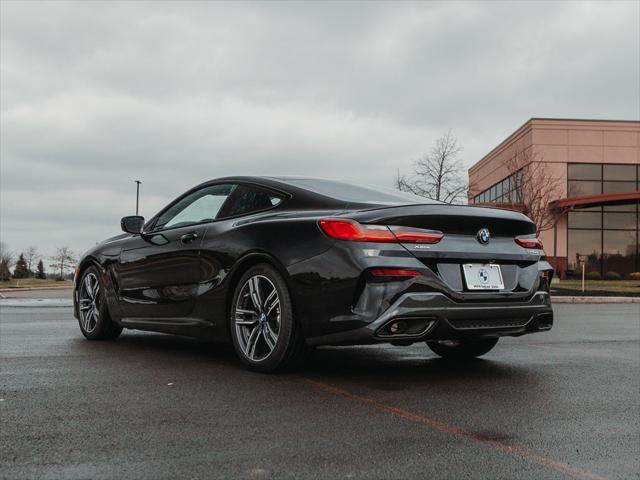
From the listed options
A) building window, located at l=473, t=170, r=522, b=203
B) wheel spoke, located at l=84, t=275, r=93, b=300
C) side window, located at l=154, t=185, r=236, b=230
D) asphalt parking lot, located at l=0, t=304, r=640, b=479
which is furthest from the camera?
building window, located at l=473, t=170, r=522, b=203

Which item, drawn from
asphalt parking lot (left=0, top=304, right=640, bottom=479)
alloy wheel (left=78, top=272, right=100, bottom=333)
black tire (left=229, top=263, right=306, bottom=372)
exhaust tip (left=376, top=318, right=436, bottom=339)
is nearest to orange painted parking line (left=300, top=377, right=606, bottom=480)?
asphalt parking lot (left=0, top=304, right=640, bottom=479)

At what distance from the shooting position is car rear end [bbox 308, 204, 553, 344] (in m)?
4.36

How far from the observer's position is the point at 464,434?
3.33m

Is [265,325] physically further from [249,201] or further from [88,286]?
[88,286]

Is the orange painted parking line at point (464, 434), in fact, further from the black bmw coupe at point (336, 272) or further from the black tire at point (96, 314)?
the black tire at point (96, 314)

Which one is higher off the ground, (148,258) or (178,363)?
(148,258)

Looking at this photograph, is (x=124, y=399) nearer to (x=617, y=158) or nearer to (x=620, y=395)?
(x=620, y=395)

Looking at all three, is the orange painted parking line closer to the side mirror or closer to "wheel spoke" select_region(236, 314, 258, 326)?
"wheel spoke" select_region(236, 314, 258, 326)

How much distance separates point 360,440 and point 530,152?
3685cm

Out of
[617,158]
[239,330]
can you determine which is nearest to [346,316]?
[239,330]

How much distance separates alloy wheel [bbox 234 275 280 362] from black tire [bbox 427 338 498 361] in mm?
1755

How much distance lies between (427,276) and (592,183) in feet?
127

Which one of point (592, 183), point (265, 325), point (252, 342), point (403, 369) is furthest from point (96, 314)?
point (592, 183)

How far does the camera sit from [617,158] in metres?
40.1
